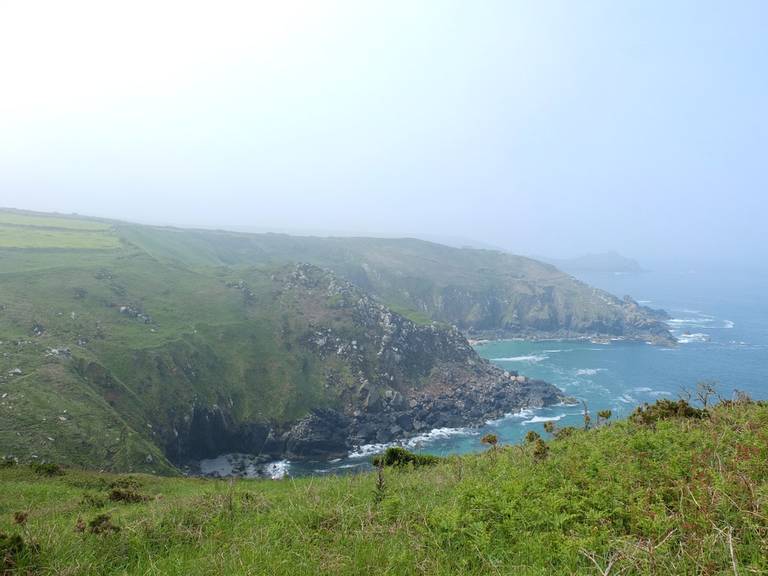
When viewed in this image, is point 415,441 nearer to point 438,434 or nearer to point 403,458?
point 438,434

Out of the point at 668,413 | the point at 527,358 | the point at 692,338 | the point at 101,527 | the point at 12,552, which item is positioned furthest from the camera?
the point at 692,338

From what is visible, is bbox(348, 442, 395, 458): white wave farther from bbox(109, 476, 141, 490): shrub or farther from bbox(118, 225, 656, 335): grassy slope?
bbox(118, 225, 656, 335): grassy slope

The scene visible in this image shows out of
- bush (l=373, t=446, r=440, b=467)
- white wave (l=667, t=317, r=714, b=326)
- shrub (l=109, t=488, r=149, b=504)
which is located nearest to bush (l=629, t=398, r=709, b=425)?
bush (l=373, t=446, r=440, b=467)

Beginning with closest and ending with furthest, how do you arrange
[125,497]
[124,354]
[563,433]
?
[125,497] < [563,433] < [124,354]

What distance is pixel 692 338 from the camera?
13975cm

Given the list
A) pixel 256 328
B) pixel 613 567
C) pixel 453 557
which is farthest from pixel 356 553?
pixel 256 328

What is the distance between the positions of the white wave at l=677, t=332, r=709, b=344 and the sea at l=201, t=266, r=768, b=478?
290mm

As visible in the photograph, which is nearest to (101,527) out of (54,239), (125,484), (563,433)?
(563,433)

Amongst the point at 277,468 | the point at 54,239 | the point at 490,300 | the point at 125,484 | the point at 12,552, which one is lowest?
the point at 277,468

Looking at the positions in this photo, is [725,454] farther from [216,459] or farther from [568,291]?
[568,291]

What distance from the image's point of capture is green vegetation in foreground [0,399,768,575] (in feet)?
22.5

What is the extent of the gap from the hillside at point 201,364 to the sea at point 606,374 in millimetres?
4728

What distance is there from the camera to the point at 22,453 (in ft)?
127

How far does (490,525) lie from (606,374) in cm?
11947
